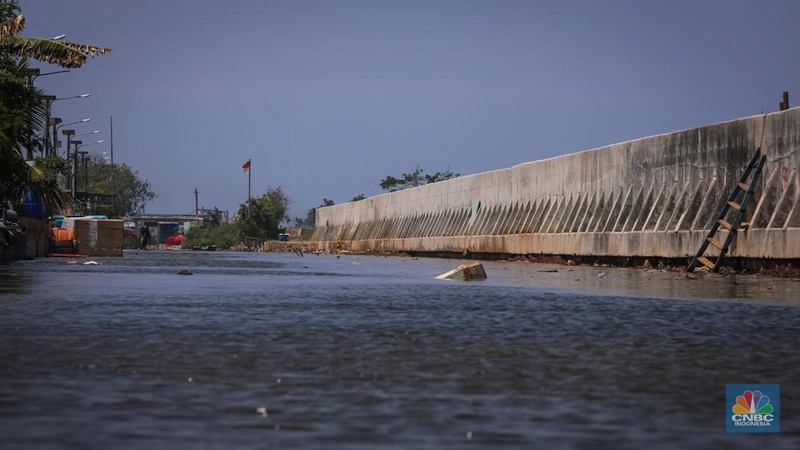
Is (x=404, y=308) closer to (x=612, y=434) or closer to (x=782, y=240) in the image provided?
(x=612, y=434)

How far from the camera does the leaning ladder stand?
26266 mm

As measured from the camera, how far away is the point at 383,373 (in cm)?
695

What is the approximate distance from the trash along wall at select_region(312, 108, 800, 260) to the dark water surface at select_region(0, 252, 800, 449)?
41.5 ft

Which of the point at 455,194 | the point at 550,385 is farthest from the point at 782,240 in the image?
the point at 455,194

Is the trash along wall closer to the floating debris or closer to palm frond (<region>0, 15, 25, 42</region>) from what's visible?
the floating debris

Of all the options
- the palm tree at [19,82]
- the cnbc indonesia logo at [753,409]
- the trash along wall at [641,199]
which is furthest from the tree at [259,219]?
the cnbc indonesia logo at [753,409]

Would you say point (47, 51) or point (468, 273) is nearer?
point (468, 273)

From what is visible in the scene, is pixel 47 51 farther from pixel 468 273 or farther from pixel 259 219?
pixel 259 219

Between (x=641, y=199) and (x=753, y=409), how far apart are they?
31007 mm

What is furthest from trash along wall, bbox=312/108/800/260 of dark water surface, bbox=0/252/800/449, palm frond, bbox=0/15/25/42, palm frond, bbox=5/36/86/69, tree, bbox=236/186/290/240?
tree, bbox=236/186/290/240

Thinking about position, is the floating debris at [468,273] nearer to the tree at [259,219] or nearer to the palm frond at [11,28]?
the palm frond at [11,28]

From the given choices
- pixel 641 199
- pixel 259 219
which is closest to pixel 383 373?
pixel 641 199

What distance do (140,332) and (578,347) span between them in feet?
11.2

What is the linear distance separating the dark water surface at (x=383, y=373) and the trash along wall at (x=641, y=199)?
12662mm
